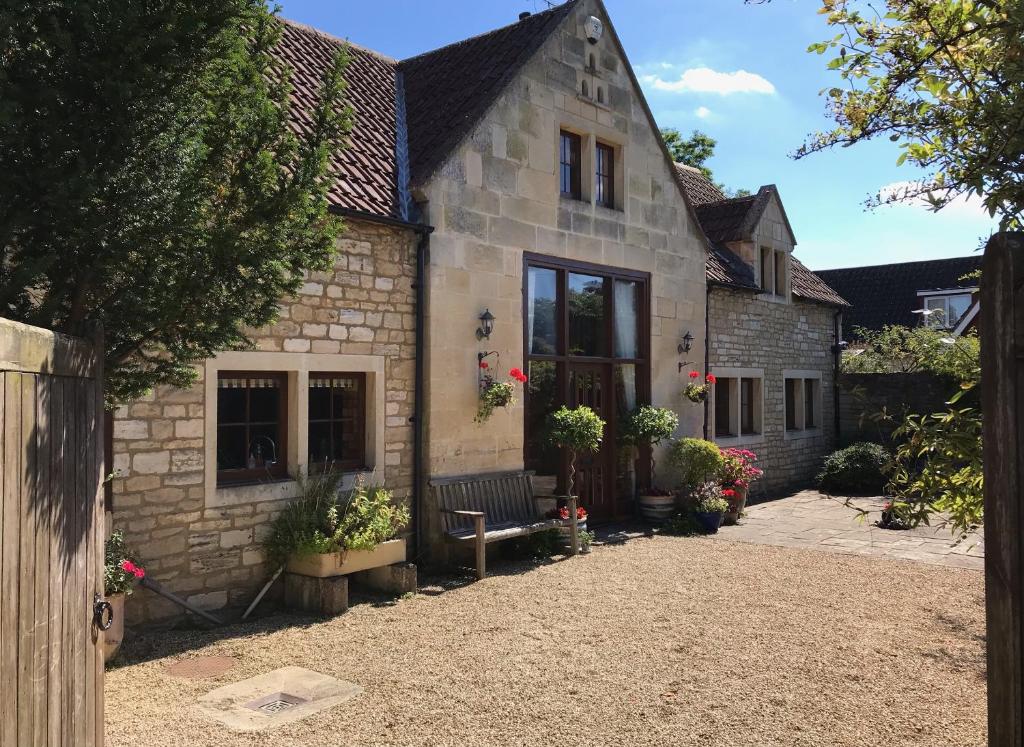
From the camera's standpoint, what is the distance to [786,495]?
1571cm

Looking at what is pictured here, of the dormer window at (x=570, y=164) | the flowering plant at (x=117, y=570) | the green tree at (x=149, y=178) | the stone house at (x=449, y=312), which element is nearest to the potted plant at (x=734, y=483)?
the stone house at (x=449, y=312)

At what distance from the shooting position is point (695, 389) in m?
12.8

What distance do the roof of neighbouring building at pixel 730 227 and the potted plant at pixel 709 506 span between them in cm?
382

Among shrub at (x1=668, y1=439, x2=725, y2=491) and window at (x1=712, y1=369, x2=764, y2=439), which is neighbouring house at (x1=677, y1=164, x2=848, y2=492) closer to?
window at (x1=712, y1=369, x2=764, y2=439)

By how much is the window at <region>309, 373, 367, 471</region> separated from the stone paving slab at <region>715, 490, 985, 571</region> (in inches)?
218

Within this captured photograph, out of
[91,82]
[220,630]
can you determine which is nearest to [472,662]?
[220,630]

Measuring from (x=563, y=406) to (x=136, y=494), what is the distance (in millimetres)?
5479

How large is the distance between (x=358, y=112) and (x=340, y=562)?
5905mm

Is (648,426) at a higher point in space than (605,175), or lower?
lower

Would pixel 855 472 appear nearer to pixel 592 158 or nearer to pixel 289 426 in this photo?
pixel 592 158

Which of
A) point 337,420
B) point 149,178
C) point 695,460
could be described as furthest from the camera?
point 695,460

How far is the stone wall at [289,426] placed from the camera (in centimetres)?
664

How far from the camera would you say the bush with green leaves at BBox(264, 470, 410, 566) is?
729 centimetres

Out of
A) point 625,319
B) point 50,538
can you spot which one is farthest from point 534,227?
point 50,538
